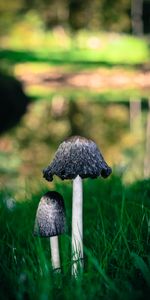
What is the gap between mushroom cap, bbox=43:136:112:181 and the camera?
2.19m

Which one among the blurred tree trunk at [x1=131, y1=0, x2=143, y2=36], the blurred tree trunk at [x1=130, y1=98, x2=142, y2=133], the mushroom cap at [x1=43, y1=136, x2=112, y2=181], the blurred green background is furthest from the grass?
the blurred tree trunk at [x1=131, y1=0, x2=143, y2=36]

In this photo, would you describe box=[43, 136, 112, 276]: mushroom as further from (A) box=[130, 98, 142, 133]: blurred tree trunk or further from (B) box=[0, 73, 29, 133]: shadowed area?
(B) box=[0, 73, 29, 133]: shadowed area

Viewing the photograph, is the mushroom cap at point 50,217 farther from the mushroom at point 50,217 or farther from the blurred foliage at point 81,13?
the blurred foliage at point 81,13

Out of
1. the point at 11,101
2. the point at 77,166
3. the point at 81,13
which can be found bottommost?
the point at 77,166

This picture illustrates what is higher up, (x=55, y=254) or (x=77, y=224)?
(x=77, y=224)

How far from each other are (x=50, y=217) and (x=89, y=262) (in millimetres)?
240

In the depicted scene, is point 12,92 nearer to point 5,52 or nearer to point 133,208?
point 133,208

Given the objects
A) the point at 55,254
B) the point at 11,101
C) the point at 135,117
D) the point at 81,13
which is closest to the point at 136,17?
the point at 81,13

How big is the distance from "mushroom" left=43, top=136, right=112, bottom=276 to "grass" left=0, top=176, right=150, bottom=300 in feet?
0.36

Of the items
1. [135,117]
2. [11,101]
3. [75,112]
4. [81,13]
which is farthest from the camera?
[81,13]

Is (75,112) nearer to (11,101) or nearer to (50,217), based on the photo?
(11,101)

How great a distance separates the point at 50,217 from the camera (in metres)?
2.28

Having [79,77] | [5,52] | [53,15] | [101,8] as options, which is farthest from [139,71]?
[53,15]

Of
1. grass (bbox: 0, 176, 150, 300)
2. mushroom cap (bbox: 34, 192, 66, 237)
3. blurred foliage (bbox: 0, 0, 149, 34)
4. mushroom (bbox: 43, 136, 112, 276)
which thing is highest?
blurred foliage (bbox: 0, 0, 149, 34)
